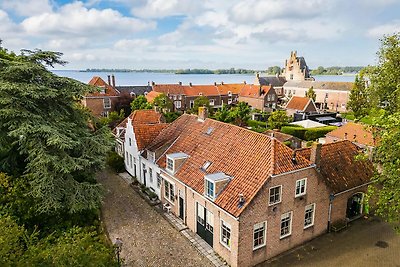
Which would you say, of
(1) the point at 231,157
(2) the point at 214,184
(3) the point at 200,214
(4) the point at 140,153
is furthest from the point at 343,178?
(4) the point at 140,153

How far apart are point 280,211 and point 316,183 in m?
3.60

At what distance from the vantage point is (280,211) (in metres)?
18.7

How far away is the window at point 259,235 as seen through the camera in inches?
706

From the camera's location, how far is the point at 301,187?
63.7 ft

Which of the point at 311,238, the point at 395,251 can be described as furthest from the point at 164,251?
the point at 395,251

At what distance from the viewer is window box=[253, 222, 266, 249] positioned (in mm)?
17936

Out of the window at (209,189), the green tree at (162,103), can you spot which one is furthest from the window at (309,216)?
the green tree at (162,103)

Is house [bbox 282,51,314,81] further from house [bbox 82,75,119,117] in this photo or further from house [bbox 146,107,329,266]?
house [bbox 146,107,329,266]

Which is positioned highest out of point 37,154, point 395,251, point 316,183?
point 37,154

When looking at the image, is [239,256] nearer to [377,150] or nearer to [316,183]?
[316,183]

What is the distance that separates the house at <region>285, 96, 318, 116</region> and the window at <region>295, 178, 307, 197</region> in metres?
49.2

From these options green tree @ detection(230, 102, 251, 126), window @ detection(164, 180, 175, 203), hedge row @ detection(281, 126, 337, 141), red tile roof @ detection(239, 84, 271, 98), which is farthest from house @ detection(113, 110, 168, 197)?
red tile roof @ detection(239, 84, 271, 98)

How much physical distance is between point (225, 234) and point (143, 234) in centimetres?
684

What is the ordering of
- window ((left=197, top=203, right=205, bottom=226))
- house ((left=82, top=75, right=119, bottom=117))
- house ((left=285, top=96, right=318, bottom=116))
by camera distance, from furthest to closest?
house ((left=285, top=96, right=318, bottom=116)) → house ((left=82, top=75, right=119, bottom=117)) → window ((left=197, top=203, right=205, bottom=226))
